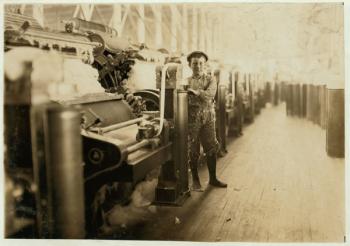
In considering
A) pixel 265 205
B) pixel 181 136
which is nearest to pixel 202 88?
pixel 181 136

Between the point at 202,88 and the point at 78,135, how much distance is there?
8.73ft

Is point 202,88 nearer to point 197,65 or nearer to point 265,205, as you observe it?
point 197,65

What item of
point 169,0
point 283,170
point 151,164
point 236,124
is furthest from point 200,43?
point 151,164

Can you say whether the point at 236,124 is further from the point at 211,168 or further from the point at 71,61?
the point at 71,61

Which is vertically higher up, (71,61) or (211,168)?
(71,61)

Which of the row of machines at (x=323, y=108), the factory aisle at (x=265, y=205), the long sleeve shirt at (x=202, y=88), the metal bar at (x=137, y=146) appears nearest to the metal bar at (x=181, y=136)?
the factory aisle at (x=265, y=205)

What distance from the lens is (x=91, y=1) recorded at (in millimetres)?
3771

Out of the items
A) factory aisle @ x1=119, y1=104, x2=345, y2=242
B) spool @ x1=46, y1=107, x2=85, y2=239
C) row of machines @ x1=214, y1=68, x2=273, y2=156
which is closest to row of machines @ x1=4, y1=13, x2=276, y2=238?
spool @ x1=46, y1=107, x2=85, y2=239

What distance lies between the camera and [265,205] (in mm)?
4301

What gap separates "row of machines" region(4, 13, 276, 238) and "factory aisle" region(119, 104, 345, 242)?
0.39 meters

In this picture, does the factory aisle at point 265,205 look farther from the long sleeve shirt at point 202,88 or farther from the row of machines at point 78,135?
the long sleeve shirt at point 202,88

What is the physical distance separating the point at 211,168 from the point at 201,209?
0.96 metres

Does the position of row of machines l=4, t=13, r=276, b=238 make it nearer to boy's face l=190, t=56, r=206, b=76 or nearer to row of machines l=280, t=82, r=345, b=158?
boy's face l=190, t=56, r=206, b=76

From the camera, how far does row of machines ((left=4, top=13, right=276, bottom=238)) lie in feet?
8.62
